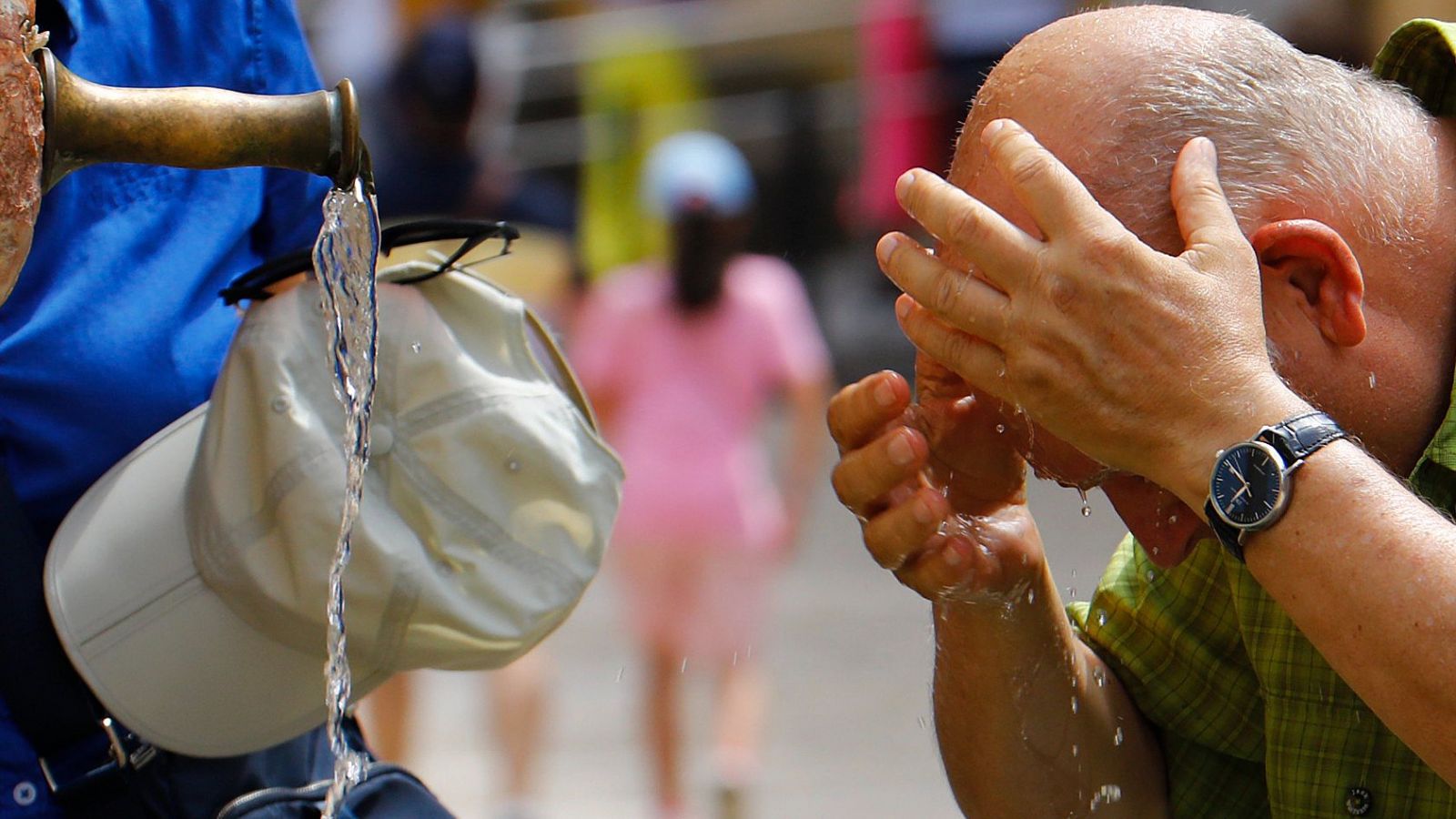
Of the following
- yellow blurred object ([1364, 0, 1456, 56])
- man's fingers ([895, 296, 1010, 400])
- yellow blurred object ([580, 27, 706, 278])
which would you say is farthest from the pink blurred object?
man's fingers ([895, 296, 1010, 400])

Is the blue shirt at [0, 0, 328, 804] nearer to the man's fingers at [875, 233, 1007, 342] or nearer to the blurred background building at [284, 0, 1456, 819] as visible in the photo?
the man's fingers at [875, 233, 1007, 342]

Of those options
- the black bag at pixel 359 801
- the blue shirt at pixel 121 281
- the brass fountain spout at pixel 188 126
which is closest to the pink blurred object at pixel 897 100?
the blue shirt at pixel 121 281

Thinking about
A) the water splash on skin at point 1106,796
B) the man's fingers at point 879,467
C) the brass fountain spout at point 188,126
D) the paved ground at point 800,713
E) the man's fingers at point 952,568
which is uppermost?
the brass fountain spout at point 188,126

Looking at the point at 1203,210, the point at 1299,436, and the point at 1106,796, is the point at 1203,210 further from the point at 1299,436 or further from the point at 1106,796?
the point at 1106,796

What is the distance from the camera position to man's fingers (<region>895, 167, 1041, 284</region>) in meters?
1.44

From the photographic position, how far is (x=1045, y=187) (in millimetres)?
1457

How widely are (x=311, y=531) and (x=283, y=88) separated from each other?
52cm

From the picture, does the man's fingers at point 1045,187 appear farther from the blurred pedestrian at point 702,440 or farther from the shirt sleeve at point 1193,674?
the blurred pedestrian at point 702,440

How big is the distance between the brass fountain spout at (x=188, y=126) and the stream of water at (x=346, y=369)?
151 mm

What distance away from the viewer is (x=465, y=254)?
1.94m

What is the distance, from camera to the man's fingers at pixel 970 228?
1444 mm

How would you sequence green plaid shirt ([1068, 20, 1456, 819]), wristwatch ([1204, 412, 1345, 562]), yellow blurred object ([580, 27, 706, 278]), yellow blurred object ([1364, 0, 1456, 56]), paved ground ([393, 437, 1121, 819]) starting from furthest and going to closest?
yellow blurred object ([580, 27, 706, 278]) → yellow blurred object ([1364, 0, 1456, 56]) → paved ground ([393, 437, 1121, 819]) → green plaid shirt ([1068, 20, 1456, 819]) → wristwatch ([1204, 412, 1345, 562])

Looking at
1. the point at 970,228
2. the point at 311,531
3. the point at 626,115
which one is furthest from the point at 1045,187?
the point at 626,115

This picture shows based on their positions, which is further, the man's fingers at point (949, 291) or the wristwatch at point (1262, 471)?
the man's fingers at point (949, 291)
